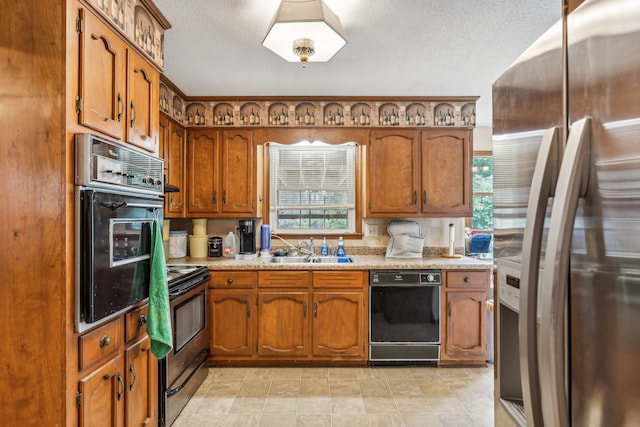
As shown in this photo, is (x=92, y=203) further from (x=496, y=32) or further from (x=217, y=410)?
(x=496, y=32)

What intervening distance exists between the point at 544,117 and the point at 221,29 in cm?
202

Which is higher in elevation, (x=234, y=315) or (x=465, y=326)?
(x=234, y=315)

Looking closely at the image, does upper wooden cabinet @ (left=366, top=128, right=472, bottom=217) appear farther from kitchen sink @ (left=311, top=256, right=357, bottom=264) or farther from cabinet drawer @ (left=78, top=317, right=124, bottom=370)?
cabinet drawer @ (left=78, top=317, right=124, bottom=370)

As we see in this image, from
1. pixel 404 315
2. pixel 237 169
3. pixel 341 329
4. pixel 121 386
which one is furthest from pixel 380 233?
pixel 121 386

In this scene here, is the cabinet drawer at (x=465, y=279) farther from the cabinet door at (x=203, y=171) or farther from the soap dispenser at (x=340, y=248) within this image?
the cabinet door at (x=203, y=171)

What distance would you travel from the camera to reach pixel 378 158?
3414 mm

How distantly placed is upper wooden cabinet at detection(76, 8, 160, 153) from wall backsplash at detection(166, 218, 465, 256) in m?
1.77

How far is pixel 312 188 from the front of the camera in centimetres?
375

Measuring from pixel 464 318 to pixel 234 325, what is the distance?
2.01 meters

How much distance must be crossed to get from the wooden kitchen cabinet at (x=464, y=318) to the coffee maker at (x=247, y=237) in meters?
1.84

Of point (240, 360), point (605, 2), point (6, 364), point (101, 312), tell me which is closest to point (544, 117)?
point (605, 2)

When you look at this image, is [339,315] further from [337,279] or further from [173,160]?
[173,160]

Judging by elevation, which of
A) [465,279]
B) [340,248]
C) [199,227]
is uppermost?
[199,227]

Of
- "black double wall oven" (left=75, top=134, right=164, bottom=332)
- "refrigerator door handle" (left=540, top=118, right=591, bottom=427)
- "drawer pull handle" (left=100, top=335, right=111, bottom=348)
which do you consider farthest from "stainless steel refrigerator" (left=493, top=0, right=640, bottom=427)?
"drawer pull handle" (left=100, top=335, right=111, bottom=348)
